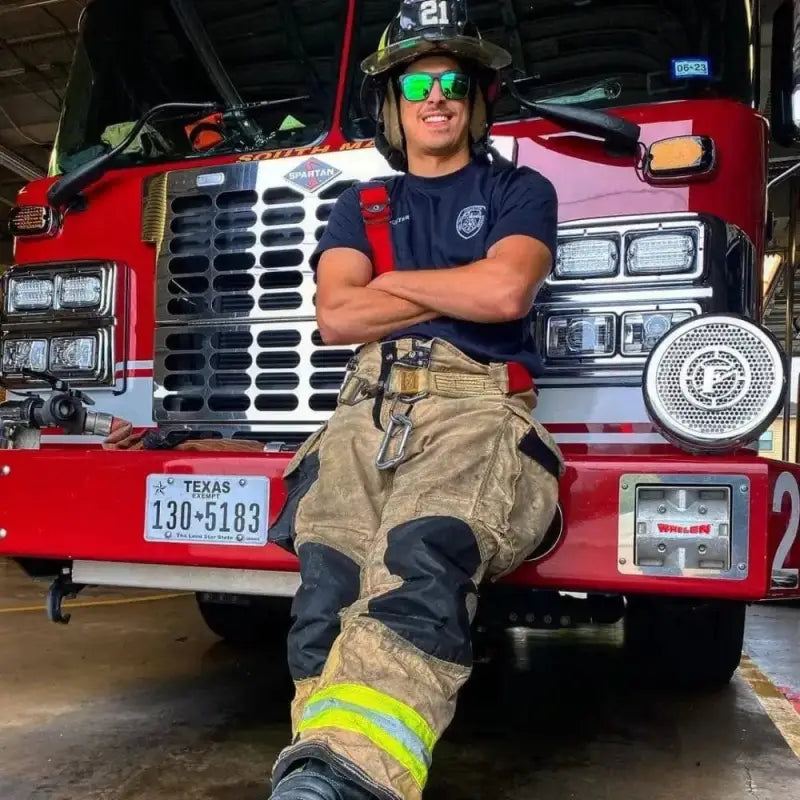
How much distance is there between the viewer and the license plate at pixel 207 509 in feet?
8.11

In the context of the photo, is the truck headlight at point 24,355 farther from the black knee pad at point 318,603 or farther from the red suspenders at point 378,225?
the black knee pad at point 318,603

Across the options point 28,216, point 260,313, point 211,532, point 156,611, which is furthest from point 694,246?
point 156,611

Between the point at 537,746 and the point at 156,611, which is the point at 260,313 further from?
the point at 156,611

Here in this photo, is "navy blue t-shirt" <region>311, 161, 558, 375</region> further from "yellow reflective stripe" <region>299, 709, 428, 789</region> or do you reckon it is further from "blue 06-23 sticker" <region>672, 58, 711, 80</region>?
"yellow reflective stripe" <region>299, 709, 428, 789</region>

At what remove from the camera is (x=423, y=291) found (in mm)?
2154

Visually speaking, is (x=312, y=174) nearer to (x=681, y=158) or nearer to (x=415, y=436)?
(x=681, y=158)

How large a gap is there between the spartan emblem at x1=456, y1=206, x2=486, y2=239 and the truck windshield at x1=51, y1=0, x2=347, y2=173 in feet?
3.35

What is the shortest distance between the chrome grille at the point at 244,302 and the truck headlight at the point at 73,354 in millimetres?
237

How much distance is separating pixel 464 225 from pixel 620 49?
1.05 meters

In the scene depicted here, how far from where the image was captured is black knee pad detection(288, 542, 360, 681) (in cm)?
192

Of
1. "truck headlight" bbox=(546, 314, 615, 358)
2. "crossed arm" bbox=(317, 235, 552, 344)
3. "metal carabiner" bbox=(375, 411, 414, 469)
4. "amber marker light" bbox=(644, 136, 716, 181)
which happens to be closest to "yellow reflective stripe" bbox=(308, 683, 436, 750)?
"metal carabiner" bbox=(375, 411, 414, 469)

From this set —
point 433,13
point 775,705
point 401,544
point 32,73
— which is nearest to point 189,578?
point 401,544

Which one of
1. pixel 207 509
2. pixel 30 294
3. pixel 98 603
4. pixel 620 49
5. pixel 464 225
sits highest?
pixel 620 49

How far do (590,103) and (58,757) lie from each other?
8.02ft
